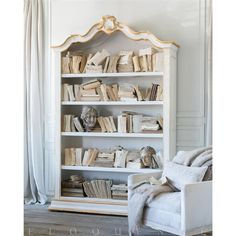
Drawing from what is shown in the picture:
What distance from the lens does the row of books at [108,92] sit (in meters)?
4.38

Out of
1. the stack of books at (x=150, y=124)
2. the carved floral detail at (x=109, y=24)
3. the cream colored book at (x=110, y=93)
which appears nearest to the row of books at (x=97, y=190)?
the stack of books at (x=150, y=124)

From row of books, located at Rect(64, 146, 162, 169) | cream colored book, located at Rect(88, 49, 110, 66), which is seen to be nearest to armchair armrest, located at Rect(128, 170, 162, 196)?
row of books, located at Rect(64, 146, 162, 169)

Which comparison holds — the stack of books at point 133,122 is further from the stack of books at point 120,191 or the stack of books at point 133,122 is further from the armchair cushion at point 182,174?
the armchair cushion at point 182,174

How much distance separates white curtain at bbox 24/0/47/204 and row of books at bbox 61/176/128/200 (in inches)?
16.9

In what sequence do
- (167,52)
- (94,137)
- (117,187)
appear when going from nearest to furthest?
(167,52)
(117,187)
(94,137)

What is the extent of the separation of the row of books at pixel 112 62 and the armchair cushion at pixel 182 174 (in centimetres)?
121

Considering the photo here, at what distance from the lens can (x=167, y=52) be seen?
13.9 feet

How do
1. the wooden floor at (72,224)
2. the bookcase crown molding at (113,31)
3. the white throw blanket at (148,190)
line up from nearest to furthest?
the white throw blanket at (148,190)
the wooden floor at (72,224)
the bookcase crown molding at (113,31)
